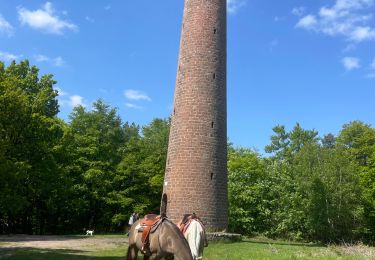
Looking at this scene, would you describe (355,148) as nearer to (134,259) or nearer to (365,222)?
(365,222)

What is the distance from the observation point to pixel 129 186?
4309cm

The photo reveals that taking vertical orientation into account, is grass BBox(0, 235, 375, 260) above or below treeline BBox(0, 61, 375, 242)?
below

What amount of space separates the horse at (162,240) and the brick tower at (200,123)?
464 inches

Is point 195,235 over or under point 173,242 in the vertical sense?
over

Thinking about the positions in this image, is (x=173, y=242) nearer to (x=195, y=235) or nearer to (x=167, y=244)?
(x=167, y=244)

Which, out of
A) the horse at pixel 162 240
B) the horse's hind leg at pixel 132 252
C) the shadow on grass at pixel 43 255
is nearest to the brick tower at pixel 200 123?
the shadow on grass at pixel 43 255

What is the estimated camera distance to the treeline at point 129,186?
33281 millimetres

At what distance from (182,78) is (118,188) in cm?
2195

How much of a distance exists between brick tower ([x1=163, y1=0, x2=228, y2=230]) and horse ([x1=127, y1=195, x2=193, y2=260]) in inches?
464

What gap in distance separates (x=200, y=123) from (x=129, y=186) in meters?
21.9

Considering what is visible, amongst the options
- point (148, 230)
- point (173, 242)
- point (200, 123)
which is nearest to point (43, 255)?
point (148, 230)

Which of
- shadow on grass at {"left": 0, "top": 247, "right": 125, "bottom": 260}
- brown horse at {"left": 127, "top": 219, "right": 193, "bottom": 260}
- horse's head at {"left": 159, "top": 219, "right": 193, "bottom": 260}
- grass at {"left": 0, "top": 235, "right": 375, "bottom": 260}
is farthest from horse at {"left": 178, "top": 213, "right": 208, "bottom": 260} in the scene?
shadow on grass at {"left": 0, "top": 247, "right": 125, "bottom": 260}

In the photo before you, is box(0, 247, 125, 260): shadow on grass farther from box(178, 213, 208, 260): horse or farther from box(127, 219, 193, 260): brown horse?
box(127, 219, 193, 260): brown horse

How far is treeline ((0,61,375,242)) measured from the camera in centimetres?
3328
